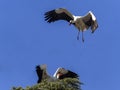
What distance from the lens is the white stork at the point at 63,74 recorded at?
2003 cm

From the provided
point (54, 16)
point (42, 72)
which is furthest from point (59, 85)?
point (54, 16)

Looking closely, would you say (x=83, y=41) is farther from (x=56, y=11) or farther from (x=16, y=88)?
(x=16, y=88)

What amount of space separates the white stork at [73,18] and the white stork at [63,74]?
3.59m

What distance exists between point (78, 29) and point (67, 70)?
14.3 ft

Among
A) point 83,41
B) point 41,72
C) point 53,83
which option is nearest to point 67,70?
point 41,72

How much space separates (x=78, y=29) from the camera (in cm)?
2453

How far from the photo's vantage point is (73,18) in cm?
2491

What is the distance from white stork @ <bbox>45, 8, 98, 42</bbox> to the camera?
24.1 meters

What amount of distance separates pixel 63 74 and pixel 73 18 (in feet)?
16.6

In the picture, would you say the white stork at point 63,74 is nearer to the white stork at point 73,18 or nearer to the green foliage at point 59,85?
the green foliage at point 59,85

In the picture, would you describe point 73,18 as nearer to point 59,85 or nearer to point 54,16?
point 54,16

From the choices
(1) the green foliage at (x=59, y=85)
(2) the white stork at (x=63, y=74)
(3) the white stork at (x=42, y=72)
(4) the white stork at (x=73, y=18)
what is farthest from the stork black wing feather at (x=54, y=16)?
(1) the green foliage at (x=59, y=85)

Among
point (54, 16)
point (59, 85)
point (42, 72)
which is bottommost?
point (59, 85)

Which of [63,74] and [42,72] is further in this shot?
[63,74]
